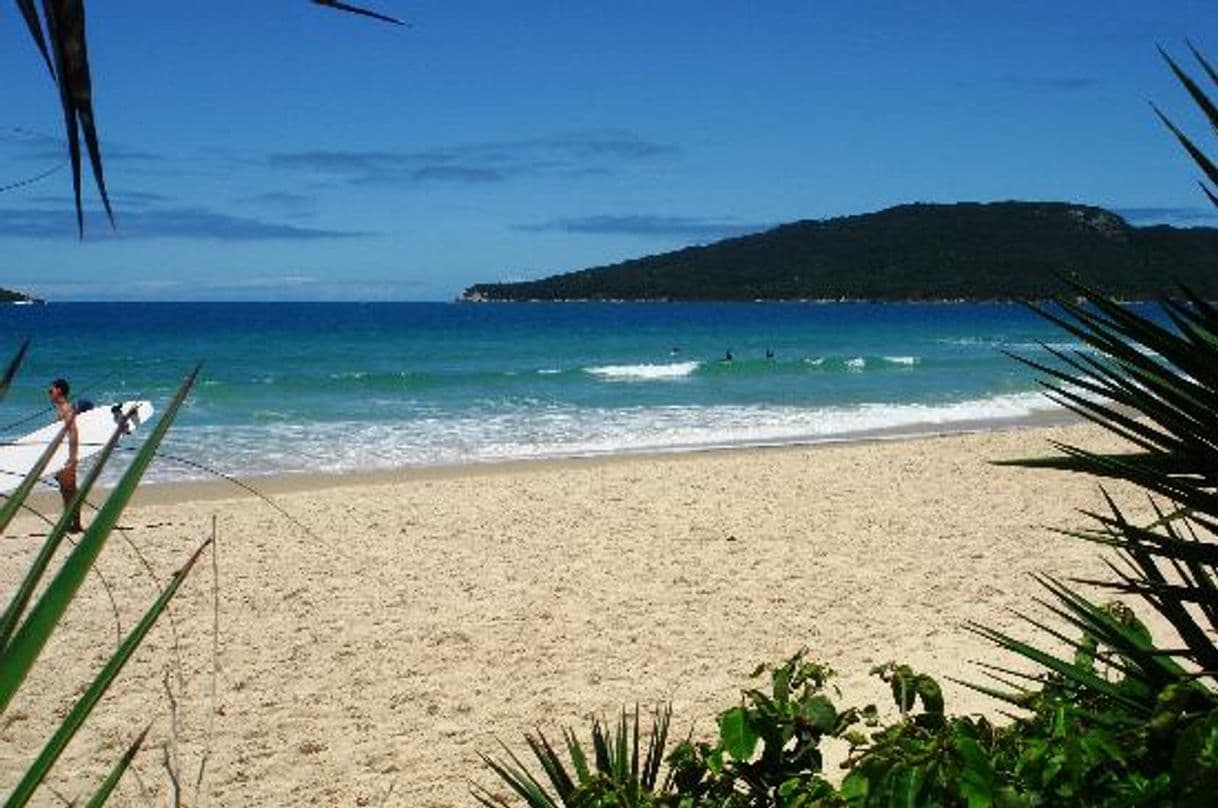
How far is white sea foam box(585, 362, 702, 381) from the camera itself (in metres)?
37.1

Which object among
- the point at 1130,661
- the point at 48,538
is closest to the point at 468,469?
the point at 1130,661

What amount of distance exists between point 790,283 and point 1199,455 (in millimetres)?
128343

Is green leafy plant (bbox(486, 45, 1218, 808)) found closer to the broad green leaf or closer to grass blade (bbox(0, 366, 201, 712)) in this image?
the broad green leaf

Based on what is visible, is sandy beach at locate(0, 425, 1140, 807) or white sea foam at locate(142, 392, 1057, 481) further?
white sea foam at locate(142, 392, 1057, 481)

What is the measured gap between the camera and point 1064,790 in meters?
1.71

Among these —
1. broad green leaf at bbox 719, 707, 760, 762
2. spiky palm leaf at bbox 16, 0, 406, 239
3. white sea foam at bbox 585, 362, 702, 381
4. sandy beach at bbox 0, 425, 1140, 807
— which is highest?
spiky palm leaf at bbox 16, 0, 406, 239

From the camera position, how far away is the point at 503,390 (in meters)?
30.9

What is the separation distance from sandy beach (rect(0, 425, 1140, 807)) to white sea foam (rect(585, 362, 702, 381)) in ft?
76.3

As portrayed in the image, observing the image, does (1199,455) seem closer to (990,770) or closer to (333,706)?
(990,770)

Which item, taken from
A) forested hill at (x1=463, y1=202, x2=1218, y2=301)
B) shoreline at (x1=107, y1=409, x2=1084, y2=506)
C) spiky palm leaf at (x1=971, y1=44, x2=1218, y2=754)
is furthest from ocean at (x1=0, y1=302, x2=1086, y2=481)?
forested hill at (x1=463, y1=202, x2=1218, y2=301)

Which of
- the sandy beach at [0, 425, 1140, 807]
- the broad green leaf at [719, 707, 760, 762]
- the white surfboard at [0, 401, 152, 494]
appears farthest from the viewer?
the white surfboard at [0, 401, 152, 494]

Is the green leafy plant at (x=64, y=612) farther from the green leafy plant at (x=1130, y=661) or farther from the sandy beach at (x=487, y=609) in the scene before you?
the sandy beach at (x=487, y=609)

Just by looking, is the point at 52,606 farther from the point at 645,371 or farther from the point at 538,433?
the point at 645,371

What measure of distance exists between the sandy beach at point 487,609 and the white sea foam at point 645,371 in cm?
2324
